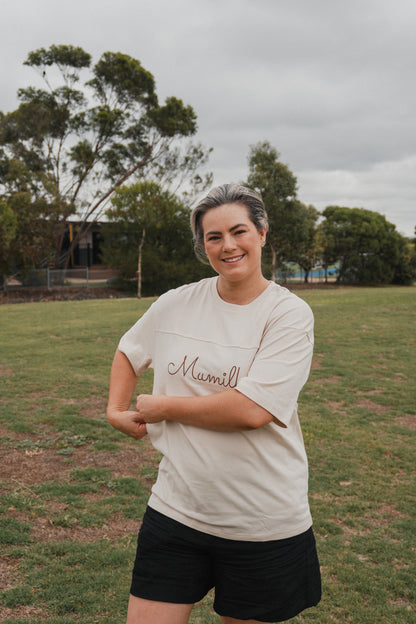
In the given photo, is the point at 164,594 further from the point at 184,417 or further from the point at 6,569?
the point at 6,569

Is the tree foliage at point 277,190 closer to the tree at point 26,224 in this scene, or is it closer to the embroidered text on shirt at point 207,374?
the tree at point 26,224

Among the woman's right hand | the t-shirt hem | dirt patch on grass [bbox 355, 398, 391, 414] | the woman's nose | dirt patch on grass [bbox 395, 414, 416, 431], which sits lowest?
dirt patch on grass [bbox 395, 414, 416, 431]

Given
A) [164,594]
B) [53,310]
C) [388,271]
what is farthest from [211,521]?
[388,271]

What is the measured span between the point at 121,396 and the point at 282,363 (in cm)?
65

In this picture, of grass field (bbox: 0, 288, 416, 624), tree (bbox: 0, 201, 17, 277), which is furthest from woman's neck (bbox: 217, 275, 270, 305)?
tree (bbox: 0, 201, 17, 277)

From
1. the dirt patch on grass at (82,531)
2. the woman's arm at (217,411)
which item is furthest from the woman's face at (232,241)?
the dirt patch on grass at (82,531)

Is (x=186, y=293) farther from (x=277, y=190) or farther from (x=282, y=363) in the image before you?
(x=277, y=190)

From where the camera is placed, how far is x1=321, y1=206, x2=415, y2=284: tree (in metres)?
40.5

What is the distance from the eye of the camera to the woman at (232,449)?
1.66 meters

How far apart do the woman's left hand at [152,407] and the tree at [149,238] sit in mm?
27327

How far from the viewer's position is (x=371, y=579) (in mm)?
3377

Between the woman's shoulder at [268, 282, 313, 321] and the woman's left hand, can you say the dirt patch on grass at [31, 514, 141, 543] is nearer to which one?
the woman's left hand

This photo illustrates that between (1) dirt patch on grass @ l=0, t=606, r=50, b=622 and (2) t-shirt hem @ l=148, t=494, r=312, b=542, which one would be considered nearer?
(2) t-shirt hem @ l=148, t=494, r=312, b=542

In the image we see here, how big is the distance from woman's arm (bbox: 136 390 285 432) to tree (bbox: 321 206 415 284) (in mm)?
39163
